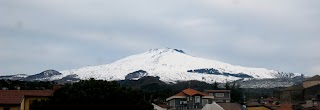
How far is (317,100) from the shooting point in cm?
8094

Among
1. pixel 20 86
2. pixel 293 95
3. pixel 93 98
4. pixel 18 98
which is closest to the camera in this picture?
pixel 18 98

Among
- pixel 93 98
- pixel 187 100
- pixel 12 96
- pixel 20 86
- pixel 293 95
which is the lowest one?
pixel 187 100

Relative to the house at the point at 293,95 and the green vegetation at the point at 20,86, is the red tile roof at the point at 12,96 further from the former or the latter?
the house at the point at 293,95

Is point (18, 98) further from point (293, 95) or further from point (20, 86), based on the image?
point (293, 95)

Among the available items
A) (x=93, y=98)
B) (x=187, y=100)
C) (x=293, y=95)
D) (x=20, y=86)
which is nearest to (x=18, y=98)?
(x=93, y=98)

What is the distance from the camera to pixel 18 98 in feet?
142

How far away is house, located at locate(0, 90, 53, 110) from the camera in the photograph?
137 ft

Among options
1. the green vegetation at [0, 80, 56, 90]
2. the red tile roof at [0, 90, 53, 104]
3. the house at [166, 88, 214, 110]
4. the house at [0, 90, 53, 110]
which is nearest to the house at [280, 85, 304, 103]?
the house at [166, 88, 214, 110]

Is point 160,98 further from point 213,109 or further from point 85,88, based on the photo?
point 85,88

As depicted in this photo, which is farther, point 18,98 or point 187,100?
point 187,100

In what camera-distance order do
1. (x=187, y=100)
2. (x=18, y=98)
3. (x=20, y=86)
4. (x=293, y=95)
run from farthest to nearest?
(x=293, y=95)
(x=187, y=100)
(x=20, y=86)
(x=18, y=98)

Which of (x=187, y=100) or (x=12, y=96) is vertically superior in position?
(x=12, y=96)

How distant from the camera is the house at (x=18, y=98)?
41.8 m

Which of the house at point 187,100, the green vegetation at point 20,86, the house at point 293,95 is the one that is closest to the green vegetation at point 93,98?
the green vegetation at point 20,86
